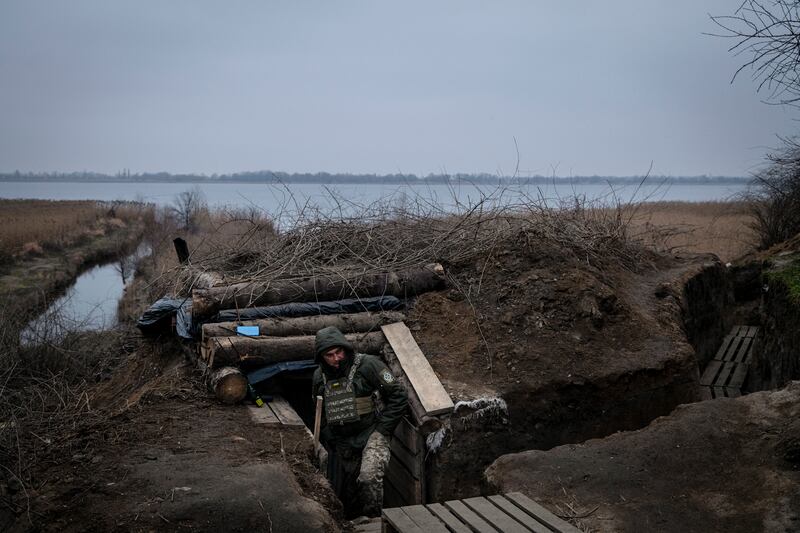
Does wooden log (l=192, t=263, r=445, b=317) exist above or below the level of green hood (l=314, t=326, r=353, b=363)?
above

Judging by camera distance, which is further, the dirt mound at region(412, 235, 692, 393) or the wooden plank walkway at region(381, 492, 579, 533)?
the dirt mound at region(412, 235, 692, 393)

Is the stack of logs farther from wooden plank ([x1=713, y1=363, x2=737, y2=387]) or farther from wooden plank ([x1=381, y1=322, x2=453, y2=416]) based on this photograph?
wooden plank ([x1=713, y1=363, x2=737, y2=387])

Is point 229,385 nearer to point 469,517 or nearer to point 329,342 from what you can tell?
point 329,342

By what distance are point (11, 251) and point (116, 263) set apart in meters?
4.40

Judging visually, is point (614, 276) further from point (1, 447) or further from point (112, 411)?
point (1, 447)

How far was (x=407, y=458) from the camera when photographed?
6.93m

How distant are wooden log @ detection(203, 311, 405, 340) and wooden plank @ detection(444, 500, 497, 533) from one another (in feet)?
11.7

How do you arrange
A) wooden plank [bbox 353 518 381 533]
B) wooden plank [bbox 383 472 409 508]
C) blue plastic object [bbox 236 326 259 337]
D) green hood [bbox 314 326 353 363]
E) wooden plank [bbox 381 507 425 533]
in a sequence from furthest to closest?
blue plastic object [bbox 236 326 259 337] → wooden plank [bbox 383 472 409 508] → green hood [bbox 314 326 353 363] → wooden plank [bbox 353 518 381 533] → wooden plank [bbox 381 507 425 533]

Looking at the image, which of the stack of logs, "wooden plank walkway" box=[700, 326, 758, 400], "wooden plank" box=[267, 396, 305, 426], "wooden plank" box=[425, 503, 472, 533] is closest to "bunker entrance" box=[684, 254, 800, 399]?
"wooden plank walkway" box=[700, 326, 758, 400]

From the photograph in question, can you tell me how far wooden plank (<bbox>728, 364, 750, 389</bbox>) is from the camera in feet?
31.7

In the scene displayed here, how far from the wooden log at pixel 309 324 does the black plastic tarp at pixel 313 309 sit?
0.09 metres

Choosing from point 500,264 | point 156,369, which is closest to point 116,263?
point 156,369

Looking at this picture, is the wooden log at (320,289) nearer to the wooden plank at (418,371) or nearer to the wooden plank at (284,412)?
the wooden plank at (418,371)

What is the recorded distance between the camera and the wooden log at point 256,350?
702cm
